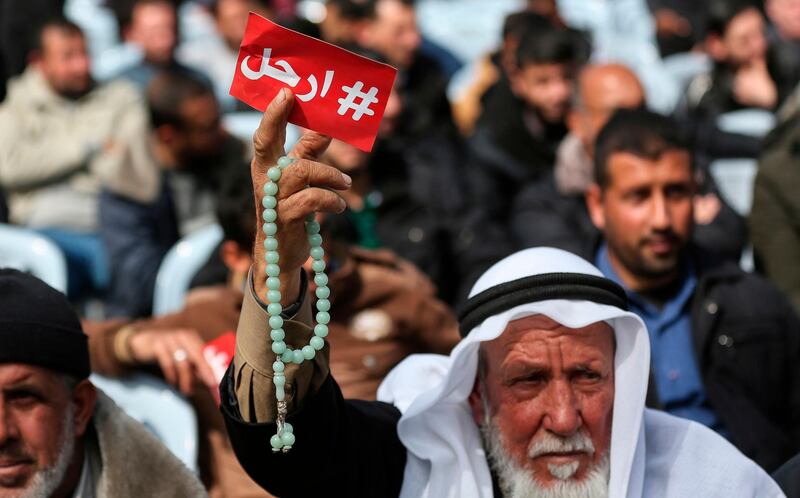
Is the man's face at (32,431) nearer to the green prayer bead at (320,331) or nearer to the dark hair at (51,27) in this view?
the green prayer bead at (320,331)

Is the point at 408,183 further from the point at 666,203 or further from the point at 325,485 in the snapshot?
the point at 325,485

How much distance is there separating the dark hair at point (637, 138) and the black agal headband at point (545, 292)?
1.74m

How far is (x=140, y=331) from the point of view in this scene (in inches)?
174

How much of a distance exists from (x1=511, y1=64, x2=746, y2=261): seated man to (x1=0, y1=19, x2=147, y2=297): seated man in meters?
1.86

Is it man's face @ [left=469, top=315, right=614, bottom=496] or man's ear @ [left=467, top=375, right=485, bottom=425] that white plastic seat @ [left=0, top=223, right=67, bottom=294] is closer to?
man's ear @ [left=467, top=375, right=485, bottom=425]

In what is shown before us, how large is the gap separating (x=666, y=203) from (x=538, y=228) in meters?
1.18

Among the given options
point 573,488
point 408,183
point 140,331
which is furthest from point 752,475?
point 408,183

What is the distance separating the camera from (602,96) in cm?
675

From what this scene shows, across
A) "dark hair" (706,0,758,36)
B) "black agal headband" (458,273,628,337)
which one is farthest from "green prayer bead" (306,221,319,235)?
"dark hair" (706,0,758,36)

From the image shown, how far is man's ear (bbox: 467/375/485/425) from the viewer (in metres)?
→ 3.51

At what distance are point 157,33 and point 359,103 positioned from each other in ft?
20.2

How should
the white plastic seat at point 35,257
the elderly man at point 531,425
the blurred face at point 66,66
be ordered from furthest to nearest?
the blurred face at point 66,66
the white plastic seat at point 35,257
the elderly man at point 531,425

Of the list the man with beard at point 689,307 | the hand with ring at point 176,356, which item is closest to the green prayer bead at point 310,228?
the hand with ring at point 176,356

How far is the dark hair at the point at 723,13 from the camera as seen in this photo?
9.01 meters
